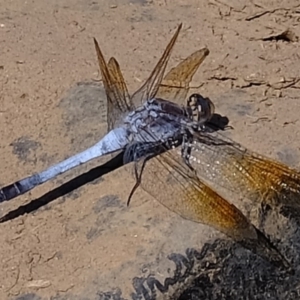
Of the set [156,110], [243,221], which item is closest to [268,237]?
[243,221]

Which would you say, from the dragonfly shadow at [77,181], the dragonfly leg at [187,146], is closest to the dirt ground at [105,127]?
the dragonfly shadow at [77,181]

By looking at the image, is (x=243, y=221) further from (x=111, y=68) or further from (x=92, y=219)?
(x=111, y=68)

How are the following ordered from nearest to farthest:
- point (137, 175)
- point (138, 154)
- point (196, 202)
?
point (196, 202) → point (137, 175) → point (138, 154)

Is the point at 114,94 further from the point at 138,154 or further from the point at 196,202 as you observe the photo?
the point at 196,202

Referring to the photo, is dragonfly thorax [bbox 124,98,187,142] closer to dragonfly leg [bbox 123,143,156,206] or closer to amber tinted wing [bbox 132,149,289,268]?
dragonfly leg [bbox 123,143,156,206]

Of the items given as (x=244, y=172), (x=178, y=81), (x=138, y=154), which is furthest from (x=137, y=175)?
(x=178, y=81)

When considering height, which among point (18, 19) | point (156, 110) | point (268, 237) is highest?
point (18, 19)
